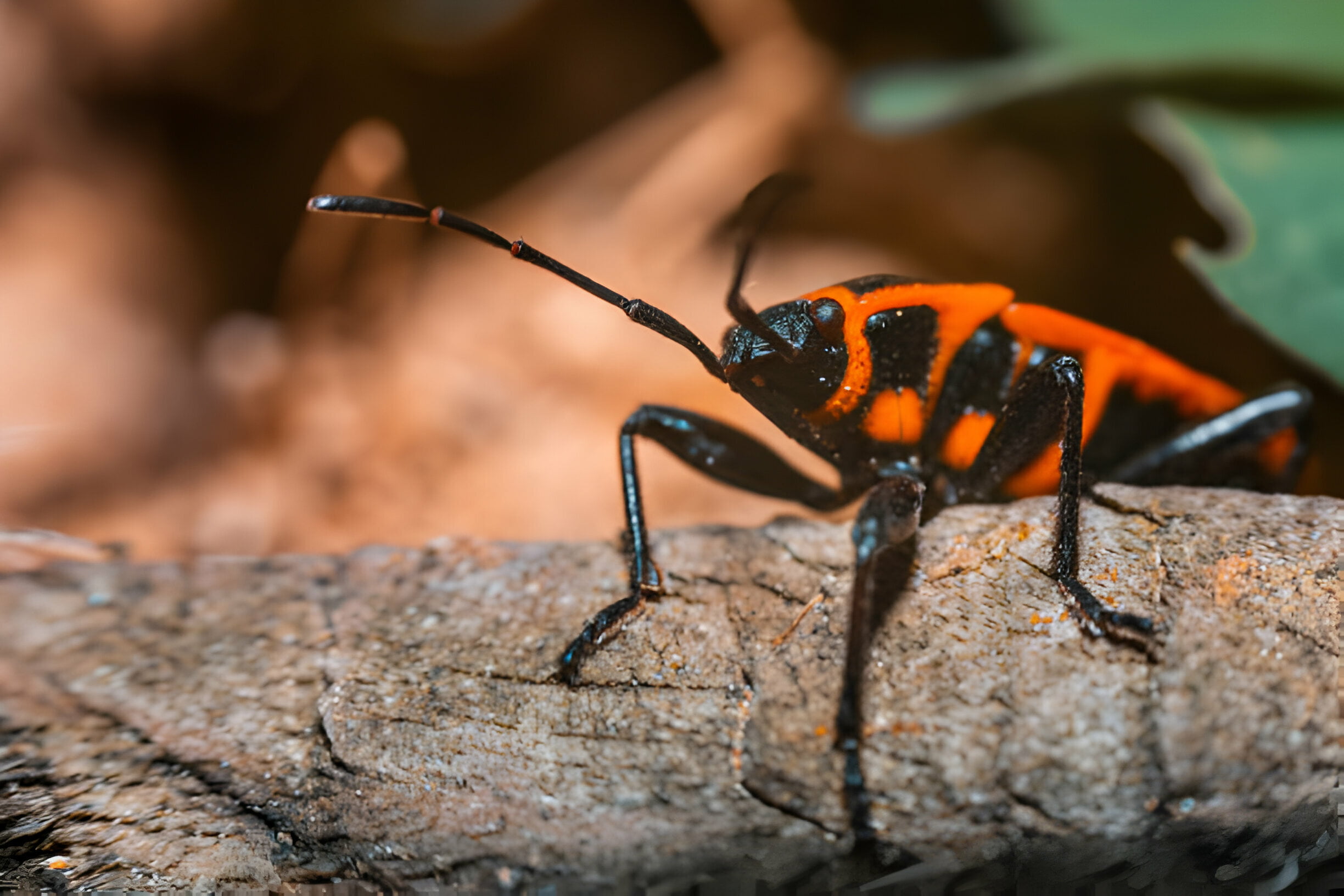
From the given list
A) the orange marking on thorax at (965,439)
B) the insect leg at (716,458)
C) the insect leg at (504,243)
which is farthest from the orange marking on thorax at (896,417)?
the insect leg at (504,243)

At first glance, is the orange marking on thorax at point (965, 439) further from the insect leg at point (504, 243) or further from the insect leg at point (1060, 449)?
the insect leg at point (504, 243)

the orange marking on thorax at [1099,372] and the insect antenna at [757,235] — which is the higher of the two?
the insect antenna at [757,235]

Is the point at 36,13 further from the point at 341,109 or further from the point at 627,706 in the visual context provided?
the point at 627,706

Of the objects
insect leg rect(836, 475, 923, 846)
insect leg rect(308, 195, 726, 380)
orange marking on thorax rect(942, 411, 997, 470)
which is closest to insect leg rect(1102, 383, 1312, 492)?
orange marking on thorax rect(942, 411, 997, 470)

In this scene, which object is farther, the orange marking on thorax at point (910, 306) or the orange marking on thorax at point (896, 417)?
the orange marking on thorax at point (896, 417)

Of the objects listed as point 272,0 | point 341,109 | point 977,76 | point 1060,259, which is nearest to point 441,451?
point 341,109
